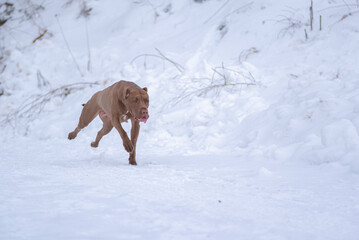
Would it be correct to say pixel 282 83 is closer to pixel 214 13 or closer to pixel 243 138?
pixel 243 138

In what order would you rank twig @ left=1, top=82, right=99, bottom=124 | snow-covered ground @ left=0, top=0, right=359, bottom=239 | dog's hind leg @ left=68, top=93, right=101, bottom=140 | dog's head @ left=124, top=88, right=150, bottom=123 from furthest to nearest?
twig @ left=1, top=82, right=99, bottom=124 < dog's hind leg @ left=68, top=93, right=101, bottom=140 < dog's head @ left=124, top=88, right=150, bottom=123 < snow-covered ground @ left=0, top=0, right=359, bottom=239

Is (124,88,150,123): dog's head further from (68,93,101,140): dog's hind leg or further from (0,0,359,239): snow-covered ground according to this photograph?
(68,93,101,140): dog's hind leg

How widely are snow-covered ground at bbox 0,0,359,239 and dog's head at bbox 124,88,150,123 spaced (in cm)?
57

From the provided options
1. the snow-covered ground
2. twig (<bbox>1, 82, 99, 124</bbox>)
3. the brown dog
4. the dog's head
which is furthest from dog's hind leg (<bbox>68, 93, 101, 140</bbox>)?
twig (<bbox>1, 82, 99, 124</bbox>)

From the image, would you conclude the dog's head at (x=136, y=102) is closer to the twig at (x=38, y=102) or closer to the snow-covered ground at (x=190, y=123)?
the snow-covered ground at (x=190, y=123)

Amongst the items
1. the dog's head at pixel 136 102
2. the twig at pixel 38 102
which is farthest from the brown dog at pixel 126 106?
the twig at pixel 38 102

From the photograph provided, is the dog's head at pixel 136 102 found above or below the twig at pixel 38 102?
above

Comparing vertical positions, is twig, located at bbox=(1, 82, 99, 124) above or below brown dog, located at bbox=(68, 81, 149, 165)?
below

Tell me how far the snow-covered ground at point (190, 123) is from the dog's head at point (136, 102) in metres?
0.57

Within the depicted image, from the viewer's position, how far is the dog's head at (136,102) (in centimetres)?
385

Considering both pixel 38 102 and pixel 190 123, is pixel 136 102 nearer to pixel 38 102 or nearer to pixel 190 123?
pixel 190 123

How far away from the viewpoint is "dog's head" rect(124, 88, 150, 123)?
151 inches

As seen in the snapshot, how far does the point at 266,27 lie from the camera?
24.8 feet

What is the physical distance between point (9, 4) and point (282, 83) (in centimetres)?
1023
